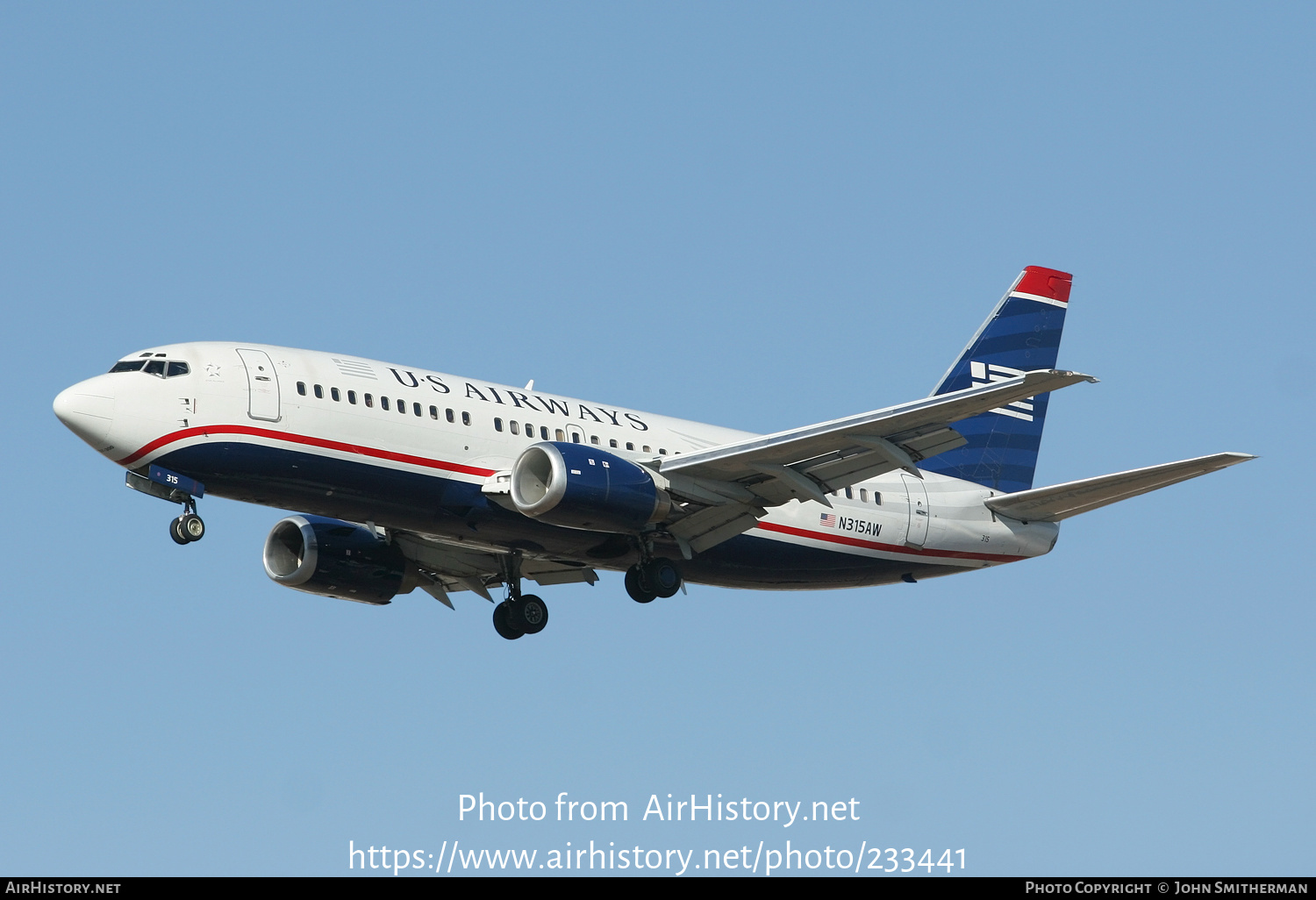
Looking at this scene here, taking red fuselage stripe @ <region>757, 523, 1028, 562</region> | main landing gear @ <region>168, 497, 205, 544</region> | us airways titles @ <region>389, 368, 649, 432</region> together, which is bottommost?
main landing gear @ <region>168, 497, 205, 544</region>

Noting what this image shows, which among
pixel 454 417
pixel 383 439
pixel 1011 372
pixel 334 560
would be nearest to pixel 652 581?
pixel 454 417

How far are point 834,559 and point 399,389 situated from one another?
1081 centimetres

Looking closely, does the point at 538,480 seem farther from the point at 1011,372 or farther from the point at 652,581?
the point at 1011,372

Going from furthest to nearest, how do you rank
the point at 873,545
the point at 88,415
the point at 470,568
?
the point at 470,568, the point at 873,545, the point at 88,415

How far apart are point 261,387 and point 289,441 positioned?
1.16m

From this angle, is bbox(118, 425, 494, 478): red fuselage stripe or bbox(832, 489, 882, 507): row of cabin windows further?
bbox(832, 489, 882, 507): row of cabin windows

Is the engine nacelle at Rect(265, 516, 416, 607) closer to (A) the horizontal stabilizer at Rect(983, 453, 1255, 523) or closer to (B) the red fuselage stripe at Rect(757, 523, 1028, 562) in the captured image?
(B) the red fuselage stripe at Rect(757, 523, 1028, 562)

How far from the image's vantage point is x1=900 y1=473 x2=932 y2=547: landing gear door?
38.5 metres

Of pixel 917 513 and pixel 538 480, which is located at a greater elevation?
pixel 917 513

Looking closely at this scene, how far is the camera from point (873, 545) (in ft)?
125

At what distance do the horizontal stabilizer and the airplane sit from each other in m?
0.07

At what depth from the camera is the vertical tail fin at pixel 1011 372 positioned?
41.3 meters

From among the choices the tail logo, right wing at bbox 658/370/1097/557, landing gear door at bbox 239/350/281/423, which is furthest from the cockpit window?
the tail logo

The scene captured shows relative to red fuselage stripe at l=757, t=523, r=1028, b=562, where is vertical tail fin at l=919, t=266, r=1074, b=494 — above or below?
above
